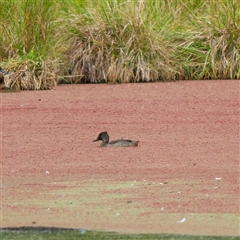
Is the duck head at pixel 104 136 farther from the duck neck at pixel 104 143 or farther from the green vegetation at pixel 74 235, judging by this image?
the green vegetation at pixel 74 235

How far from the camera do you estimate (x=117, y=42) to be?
17.0m

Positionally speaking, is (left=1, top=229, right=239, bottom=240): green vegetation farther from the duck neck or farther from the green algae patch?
the duck neck

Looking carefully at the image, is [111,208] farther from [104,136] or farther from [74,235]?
[104,136]

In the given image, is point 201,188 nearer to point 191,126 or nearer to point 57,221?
point 57,221

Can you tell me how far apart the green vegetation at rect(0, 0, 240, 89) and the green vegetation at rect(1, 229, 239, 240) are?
9.57m

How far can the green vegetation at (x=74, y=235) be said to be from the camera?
6.33 meters

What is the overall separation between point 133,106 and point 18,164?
15.2 ft

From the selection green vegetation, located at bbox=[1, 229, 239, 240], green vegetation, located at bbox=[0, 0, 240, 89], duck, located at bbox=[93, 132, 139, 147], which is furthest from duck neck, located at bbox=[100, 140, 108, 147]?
green vegetation, located at bbox=[0, 0, 240, 89]

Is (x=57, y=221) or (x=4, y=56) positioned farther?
(x=4, y=56)

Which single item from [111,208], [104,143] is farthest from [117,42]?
[111,208]

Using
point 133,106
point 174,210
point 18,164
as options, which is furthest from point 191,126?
point 174,210

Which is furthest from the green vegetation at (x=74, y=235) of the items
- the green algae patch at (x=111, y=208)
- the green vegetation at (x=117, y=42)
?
the green vegetation at (x=117, y=42)

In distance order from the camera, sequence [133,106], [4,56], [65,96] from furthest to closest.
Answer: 1. [4,56]
2. [65,96]
3. [133,106]

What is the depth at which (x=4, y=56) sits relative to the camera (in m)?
16.6
